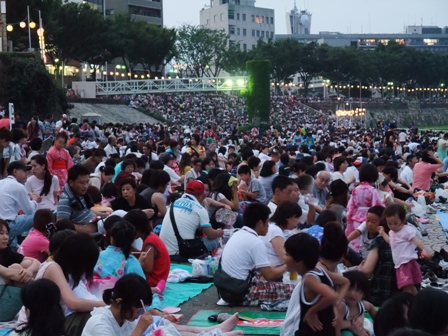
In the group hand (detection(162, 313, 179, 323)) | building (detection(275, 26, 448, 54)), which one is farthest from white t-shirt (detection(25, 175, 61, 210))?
building (detection(275, 26, 448, 54))

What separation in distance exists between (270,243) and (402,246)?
1300 millimetres

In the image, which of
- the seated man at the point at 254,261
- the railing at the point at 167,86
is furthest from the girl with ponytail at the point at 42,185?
the railing at the point at 167,86

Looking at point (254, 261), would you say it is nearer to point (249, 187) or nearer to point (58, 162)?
point (249, 187)

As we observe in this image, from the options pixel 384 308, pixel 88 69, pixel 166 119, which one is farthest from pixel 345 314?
pixel 88 69

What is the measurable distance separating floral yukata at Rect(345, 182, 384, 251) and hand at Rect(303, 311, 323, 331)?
397cm

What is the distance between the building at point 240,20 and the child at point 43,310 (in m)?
110

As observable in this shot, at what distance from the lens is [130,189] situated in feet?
32.0

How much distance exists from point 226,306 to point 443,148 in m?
13.8

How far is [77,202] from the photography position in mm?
8992

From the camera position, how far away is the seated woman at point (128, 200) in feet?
32.0

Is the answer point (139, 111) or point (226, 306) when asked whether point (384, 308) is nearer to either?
point (226, 306)

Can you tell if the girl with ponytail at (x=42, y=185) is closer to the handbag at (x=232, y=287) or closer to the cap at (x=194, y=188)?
the cap at (x=194, y=188)

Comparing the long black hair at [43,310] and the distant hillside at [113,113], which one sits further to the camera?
the distant hillside at [113,113]

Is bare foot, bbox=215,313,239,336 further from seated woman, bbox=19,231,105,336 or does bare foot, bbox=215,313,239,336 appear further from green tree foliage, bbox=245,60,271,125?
green tree foliage, bbox=245,60,271,125
